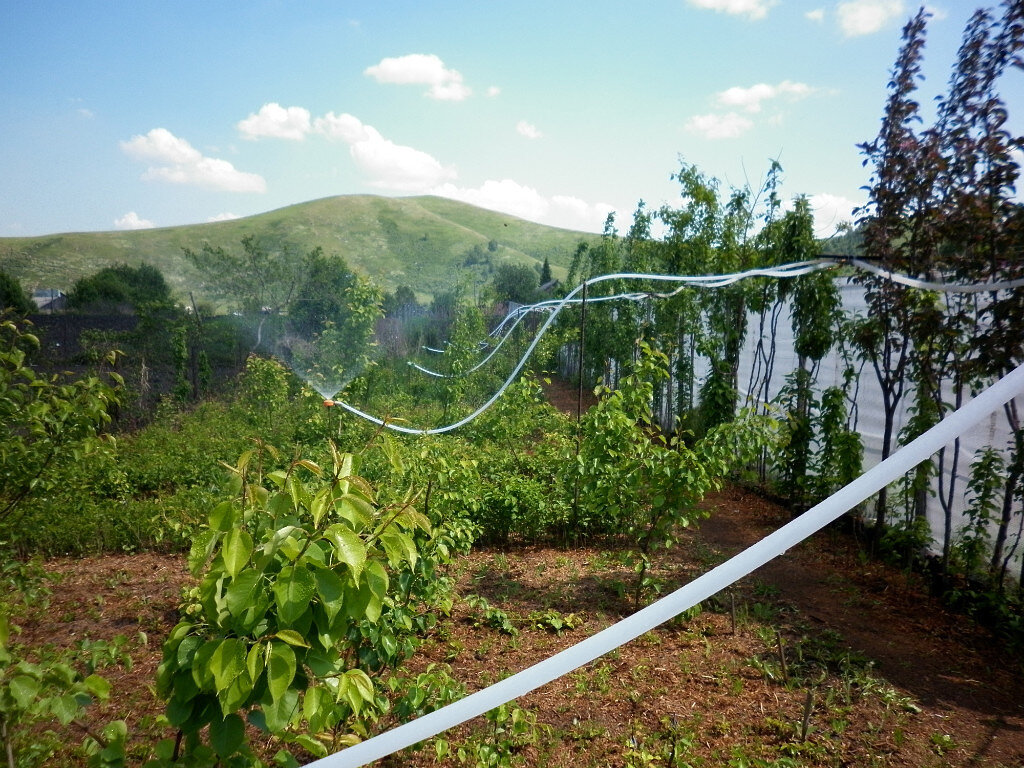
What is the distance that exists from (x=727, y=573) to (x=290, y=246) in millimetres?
12640

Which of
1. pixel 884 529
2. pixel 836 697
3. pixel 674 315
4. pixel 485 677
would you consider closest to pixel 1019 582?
pixel 884 529

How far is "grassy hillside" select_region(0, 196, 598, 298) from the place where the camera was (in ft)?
33.8

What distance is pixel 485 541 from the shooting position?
190 inches

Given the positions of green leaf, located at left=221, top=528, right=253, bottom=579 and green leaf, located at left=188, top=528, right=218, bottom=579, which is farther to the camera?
green leaf, located at left=188, top=528, right=218, bottom=579

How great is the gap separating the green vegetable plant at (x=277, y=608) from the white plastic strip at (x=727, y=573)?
0.23 metres

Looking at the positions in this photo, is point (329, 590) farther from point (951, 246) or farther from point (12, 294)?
point (12, 294)

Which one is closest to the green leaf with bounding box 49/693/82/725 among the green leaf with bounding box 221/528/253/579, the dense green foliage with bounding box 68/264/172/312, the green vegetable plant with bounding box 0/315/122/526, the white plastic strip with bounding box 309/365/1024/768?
the green leaf with bounding box 221/528/253/579

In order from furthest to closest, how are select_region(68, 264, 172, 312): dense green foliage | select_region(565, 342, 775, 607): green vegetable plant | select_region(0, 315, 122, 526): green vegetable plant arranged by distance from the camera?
select_region(68, 264, 172, 312): dense green foliage
select_region(565, 342, 775, 607): green vegetable plant
select_region(0, 315, 122, 526): green vegetable plant

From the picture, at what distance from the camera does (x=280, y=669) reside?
112 centimetres

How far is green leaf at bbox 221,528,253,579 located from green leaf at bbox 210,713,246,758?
1.13 feet

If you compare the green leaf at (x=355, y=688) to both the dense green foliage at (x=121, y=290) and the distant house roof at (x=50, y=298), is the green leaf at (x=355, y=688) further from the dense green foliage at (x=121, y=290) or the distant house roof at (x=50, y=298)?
the distant house roof at (x=50, y=298)

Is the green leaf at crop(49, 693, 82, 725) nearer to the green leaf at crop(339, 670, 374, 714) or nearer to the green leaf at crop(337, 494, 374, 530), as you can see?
the green leaf at crop(339, 670, 374, 714)

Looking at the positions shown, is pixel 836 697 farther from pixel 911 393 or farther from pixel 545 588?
pixel 911 393

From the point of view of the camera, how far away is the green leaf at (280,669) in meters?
1.11
